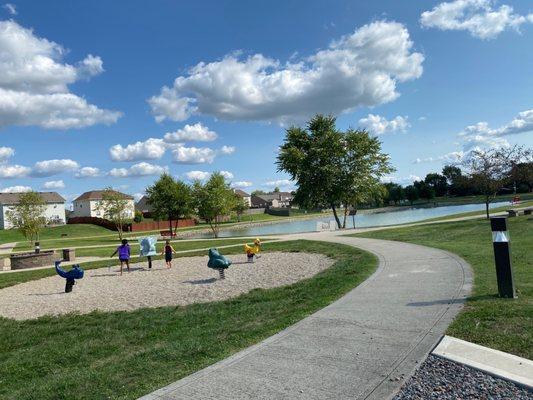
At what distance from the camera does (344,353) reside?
15.5 feet

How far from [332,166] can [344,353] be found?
31.7m

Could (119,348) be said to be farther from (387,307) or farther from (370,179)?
(370,179)

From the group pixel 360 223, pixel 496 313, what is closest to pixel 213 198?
pixel 360 223

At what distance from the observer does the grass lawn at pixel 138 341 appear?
4660 millimetres

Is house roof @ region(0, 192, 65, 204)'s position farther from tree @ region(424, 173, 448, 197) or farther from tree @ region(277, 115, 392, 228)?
tree @ region(424, 173, 448, 197)

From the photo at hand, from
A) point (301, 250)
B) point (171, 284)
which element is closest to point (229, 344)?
point (171, 284)

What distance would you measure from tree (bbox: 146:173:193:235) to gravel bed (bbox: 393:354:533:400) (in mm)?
43036

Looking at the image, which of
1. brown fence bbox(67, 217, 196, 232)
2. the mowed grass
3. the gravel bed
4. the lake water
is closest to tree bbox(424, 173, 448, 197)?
the lake water

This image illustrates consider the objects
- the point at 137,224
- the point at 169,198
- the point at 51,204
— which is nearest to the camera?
the point at 169,198

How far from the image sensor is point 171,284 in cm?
1242

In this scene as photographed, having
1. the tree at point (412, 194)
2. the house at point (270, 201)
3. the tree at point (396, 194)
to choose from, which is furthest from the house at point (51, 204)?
the tree at point (412, 194)

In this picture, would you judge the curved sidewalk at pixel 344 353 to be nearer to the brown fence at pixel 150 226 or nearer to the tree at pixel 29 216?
the tree at pixel 29 216

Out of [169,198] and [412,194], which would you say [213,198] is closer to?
[169,198]

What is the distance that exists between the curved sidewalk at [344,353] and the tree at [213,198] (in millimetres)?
34452
